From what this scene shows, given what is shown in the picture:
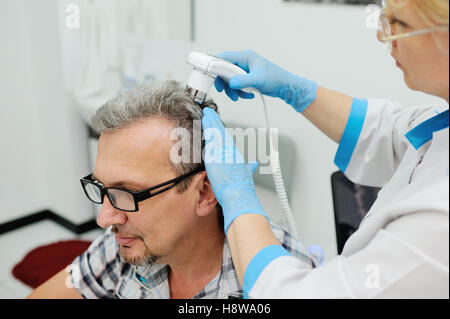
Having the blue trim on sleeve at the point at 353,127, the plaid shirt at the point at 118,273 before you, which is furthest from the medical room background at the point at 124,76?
the plaid shirt at the point at 118,273

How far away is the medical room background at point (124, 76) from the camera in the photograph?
6.24 ft

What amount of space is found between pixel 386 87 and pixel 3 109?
8.25 feet

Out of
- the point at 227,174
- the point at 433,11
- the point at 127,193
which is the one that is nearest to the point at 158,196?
the point at 127,193

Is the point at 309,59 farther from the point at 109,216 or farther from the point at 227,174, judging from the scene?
the point at 109,216

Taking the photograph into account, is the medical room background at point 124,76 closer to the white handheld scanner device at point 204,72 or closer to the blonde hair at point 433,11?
the white handheld scanner device at point 204,72

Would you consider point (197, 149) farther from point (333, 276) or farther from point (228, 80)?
point (333, 276)

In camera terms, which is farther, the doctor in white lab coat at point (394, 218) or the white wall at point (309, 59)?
the white wall at point (309, 59)

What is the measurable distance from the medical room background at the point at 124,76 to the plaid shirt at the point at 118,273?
673 mm

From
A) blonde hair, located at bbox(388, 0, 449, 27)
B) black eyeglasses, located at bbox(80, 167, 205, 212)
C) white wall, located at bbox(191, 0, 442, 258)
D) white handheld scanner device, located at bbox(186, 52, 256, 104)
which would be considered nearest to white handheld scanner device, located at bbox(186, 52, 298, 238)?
white handheld scanner device, located at bbox(186, 52, 256, 104)

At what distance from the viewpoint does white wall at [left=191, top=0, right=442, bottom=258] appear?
1.80 m

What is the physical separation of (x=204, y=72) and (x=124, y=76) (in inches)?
75.0

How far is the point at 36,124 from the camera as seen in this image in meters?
3.06

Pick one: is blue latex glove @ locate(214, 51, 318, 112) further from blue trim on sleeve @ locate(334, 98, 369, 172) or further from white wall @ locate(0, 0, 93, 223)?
white wall @ locate(0, 0, 93, 223)

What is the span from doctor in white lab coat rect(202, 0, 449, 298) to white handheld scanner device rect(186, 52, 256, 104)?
0.04 m
